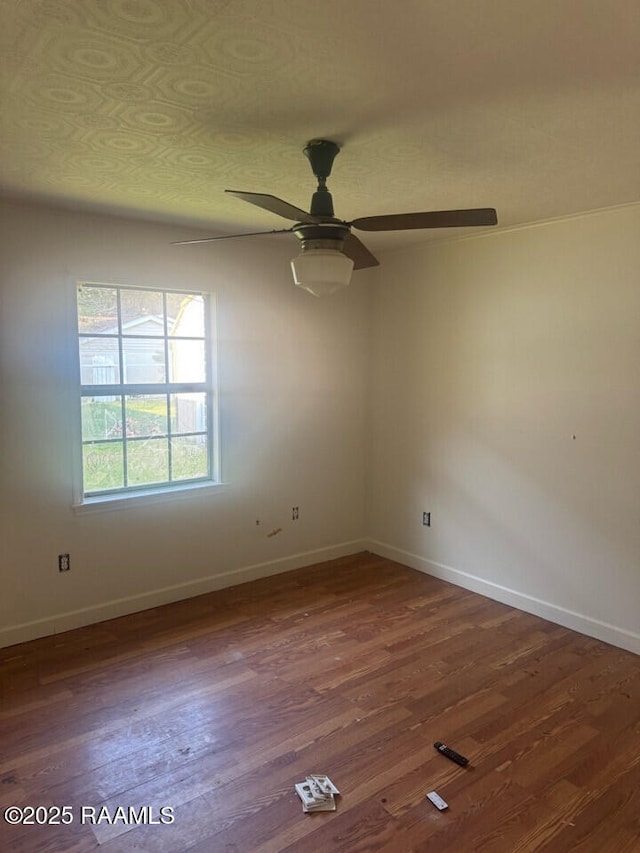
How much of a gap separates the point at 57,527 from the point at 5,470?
440 millimetres

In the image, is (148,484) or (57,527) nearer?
(57,527)

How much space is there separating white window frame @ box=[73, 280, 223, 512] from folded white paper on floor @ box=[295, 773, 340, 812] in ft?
6.55

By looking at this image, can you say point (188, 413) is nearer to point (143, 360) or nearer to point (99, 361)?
point (143, 360)

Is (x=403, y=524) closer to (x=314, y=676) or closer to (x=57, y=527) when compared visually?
(x=314, y=676)

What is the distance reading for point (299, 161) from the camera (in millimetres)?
2314

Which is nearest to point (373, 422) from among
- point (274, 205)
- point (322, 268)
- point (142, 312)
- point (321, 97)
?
point (142, 312)

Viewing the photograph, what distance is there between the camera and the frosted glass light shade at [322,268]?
84.8 inches

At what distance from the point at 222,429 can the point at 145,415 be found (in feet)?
1.73

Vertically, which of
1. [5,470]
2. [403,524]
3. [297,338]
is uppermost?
[297,338]

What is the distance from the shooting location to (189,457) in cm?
388

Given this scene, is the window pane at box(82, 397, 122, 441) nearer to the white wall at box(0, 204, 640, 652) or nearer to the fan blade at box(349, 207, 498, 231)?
the white wall at box(0, 204, 640, 652)

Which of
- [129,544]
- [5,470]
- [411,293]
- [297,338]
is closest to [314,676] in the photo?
[129,544]

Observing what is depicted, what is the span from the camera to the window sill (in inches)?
134

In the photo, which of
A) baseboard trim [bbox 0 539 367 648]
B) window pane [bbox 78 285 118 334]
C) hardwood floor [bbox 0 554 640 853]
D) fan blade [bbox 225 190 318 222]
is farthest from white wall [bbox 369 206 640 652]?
window pane [bbox 78 285 118 334]
